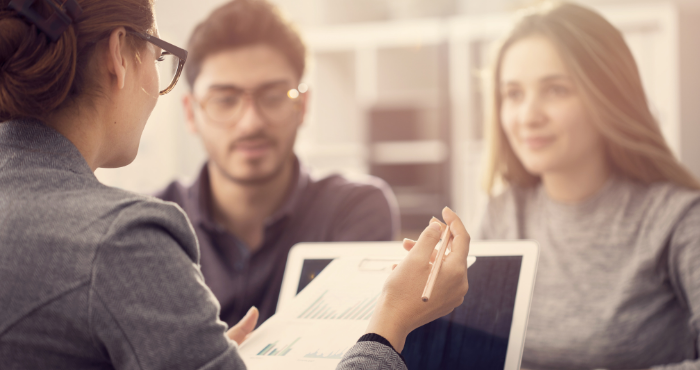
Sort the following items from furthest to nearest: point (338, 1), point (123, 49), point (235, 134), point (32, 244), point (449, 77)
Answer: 1. point (338, 1)
2. point (449, 77)
3. point (235, 134)
4. point (123, 49)
5. point (32, 244)

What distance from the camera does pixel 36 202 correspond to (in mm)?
485

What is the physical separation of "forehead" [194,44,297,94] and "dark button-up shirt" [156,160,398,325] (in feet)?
0.75

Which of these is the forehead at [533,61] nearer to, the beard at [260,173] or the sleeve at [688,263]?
the sleeve at [688,263]

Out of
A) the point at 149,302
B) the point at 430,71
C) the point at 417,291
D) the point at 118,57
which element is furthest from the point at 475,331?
the point at 430,71

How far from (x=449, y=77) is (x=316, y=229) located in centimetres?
221

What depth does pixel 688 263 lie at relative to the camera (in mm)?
917

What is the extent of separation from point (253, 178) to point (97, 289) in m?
0.85

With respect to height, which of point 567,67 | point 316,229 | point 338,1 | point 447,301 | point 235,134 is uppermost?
point 338,1

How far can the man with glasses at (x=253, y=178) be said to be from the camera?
1263 millimetres

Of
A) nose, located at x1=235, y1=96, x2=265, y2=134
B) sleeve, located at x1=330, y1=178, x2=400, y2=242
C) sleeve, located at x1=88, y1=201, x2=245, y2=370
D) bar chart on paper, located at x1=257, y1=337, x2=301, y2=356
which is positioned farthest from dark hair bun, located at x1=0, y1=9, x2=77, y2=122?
sleeve, located at x1=330, y1=178, x2=400, y2=242

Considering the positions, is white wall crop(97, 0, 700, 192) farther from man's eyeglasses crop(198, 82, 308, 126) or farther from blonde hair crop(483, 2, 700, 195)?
blonde hair crop(483, 2, 700, 195)

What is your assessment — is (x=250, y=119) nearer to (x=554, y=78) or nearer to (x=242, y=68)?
(x=242, y=68)

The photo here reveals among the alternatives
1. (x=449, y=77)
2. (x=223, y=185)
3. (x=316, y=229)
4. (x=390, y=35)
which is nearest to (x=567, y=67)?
(x=316, y=229)

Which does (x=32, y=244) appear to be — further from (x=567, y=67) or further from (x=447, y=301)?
(x=567, y=67)
